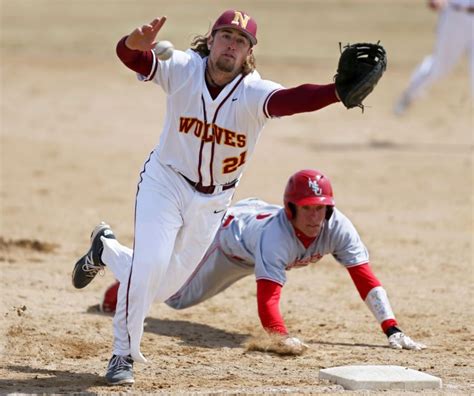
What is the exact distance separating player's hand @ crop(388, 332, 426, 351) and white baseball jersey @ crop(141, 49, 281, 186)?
5.43ft

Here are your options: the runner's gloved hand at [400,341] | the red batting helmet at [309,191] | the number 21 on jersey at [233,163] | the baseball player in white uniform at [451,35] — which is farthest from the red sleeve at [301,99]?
the baseball player in white uniform at [451,35]

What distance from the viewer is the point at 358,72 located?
18.7 ft

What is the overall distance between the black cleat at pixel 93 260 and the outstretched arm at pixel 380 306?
159 cm

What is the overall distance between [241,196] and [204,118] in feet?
19.8

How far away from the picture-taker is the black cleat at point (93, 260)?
669 cm

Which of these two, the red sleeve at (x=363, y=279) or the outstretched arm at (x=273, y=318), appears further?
the red sleeve at (x=363, y=279)

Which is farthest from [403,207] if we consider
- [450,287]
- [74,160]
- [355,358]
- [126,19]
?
[126,19]

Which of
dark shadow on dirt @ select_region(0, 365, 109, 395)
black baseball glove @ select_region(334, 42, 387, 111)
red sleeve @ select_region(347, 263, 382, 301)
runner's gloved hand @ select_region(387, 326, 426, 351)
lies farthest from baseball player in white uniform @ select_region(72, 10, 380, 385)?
runner's gloved hand @ select_region(387, 326, 426, 351)

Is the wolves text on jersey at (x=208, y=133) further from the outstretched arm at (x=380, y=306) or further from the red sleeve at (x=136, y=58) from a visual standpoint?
the outstretched arm at (x=380, y=306)

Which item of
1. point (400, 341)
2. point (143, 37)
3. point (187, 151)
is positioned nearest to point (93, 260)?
point (187, 151)

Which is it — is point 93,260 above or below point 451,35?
below

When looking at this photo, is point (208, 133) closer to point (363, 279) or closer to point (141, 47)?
point (141, 47)

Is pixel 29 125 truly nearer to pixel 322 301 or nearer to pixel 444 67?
pixel 444 67

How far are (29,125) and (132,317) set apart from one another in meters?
10.0
